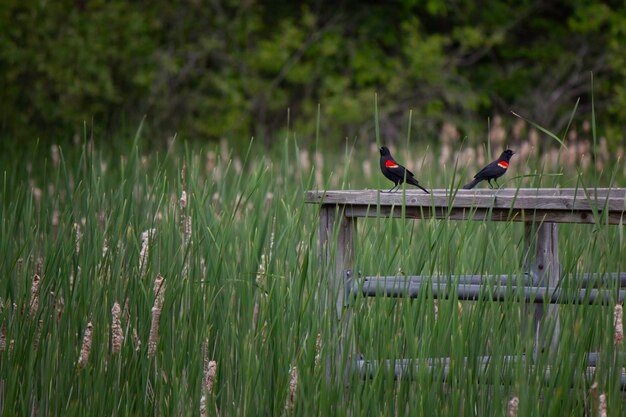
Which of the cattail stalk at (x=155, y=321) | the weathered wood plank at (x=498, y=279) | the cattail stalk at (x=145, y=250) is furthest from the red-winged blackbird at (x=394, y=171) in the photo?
the cattail stalk at (x=155, y=321)

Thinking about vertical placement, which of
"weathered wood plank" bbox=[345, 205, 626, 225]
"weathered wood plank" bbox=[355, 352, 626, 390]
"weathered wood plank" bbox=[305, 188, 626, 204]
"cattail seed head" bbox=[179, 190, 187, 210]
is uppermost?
"weathered wood plank" bbox=[305, 188, 626, 204]

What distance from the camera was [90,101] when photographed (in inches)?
429

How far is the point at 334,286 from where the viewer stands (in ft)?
8.58

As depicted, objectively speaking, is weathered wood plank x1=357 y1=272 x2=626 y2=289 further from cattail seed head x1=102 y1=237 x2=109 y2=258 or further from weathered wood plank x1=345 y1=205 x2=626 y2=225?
cattail seed head x1=102 y1=237 x2=109 y2=258

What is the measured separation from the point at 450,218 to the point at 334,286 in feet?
1.67

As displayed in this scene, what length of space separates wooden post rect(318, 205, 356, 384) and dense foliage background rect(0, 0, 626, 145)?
290 inches

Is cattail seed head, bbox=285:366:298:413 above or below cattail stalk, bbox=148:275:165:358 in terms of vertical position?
below

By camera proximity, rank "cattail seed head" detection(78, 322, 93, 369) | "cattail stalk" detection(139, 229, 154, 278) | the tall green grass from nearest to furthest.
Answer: "cattail seed head" detection(78, 322, 93, 369) → the tall green grass → "cattail stalk" detection(139, 229, 154, 278)

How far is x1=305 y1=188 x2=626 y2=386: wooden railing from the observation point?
2471mm

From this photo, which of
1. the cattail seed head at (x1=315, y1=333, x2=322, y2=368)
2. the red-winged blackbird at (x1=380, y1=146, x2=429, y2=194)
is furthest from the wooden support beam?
the red-winged blackbird at (x1=380, y1=146, x2=429, y2=194)

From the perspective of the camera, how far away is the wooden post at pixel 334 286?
8.23ft

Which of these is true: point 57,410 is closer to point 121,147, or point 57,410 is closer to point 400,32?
point 121,147

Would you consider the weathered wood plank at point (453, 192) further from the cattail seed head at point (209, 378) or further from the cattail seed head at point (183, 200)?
the cattail seed head at point (209, 378)

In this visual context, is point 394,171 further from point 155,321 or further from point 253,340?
point 155,321
